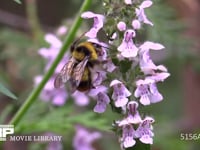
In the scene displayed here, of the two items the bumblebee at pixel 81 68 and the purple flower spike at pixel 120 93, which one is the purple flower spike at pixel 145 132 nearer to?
the purple flower spike at pixel 120 93

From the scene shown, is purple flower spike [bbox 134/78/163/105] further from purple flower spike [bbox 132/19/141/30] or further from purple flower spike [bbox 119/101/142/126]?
purple flower spike [bbox 132/19/141/30]

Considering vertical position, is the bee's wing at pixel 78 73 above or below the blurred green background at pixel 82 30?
below

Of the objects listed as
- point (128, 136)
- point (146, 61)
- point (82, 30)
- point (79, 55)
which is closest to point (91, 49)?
point (79, 55)

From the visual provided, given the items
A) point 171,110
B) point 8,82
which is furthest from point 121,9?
point 171,110

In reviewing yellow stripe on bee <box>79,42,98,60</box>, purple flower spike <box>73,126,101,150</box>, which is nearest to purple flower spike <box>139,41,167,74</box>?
yellow stripe on bee <box>79,42,98,60</box>

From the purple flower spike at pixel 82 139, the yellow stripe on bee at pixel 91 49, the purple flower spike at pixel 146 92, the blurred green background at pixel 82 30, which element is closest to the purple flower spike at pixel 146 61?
the purple flower spike at pixel 146 92

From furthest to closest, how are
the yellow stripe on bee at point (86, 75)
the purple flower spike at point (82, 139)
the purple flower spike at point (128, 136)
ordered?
the purple flower spike at point (82, 139), the yellow stripe on bee at point (86, 75), the purple flower spike at point (128, 136)
